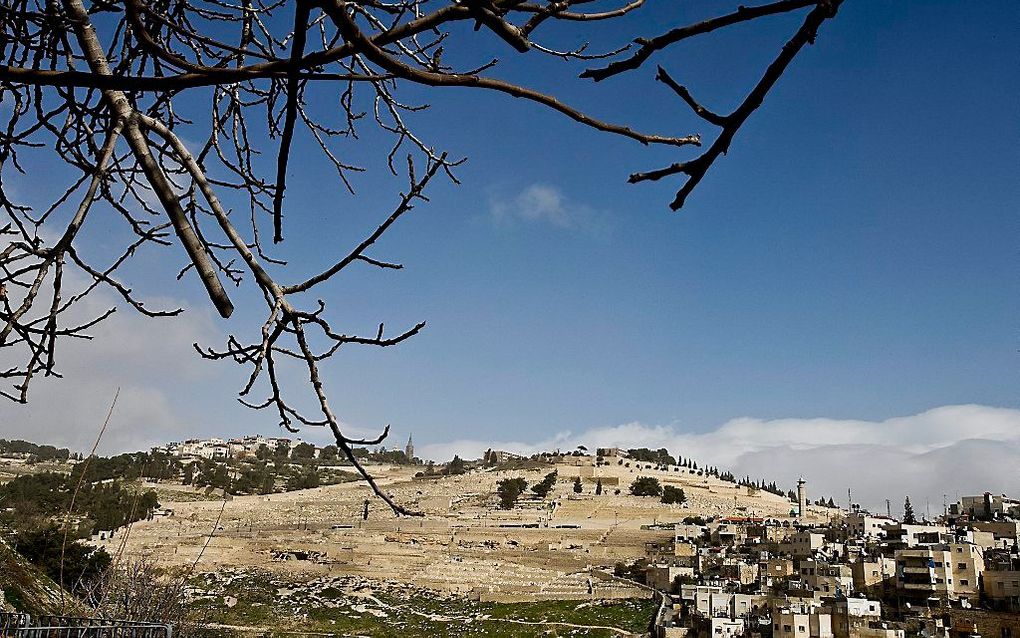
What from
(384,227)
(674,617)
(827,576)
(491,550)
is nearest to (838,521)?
(827,576)

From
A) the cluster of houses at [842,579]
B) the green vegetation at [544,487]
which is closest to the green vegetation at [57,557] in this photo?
the cluster of houses at [842,579]

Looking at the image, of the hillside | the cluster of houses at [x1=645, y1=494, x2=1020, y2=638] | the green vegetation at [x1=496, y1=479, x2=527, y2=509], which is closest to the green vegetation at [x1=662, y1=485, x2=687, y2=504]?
the green vegetation at [x1=496, y1=479, x2=527, y2=509]

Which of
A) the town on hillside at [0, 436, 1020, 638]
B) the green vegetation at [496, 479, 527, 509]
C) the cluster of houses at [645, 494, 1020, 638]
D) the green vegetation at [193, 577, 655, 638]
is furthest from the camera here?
the green vegetation at [496, 479, 527, 509]

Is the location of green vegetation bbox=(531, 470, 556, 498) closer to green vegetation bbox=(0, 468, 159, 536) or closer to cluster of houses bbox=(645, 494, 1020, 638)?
cluster of houses bbox=(645, 494, 1020, 638)

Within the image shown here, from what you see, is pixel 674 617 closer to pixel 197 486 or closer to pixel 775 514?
pixel 775 514

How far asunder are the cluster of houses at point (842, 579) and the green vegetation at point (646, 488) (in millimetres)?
15839

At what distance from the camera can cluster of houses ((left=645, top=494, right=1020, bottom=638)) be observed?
28125 millimetres

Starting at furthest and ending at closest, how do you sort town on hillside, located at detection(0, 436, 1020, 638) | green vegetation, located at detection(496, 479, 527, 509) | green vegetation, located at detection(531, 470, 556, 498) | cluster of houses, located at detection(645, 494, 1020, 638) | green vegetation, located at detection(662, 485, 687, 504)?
1. green vegetation, located at detection(531, 470, 556, 498)
2. green vegetation, located at detection(662, 485, 687, 504)
3. green vegetation, located at detection(496, 479, 527, 509)
4. town on hillside, located at detection(0, 436, 1020, 638)
5. cluster of houses, located at detection(645, 494, 1020, 638)

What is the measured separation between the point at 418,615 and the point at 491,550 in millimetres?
15418

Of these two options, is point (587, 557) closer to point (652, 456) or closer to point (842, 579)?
point (842, 579)

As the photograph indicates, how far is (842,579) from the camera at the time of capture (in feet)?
120

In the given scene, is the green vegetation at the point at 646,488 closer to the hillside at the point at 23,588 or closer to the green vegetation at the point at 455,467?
the green vegetation at the point at 455,467

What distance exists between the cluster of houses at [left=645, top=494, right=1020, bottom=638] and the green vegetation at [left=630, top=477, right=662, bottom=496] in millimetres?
15839

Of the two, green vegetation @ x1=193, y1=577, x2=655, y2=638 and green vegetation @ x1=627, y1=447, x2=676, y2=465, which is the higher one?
green vegetation @ x1=627, y1=447, x2=676, y2=465
